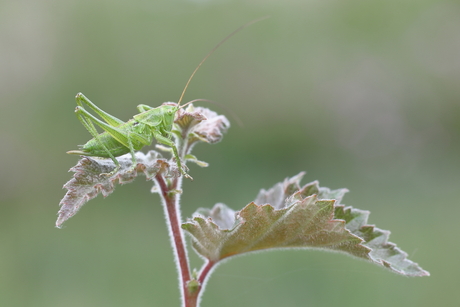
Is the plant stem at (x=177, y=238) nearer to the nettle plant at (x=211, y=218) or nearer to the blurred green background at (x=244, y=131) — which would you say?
the nettle plant at (x=211, y=218)

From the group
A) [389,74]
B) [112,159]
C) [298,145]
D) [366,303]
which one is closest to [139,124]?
[112,159]

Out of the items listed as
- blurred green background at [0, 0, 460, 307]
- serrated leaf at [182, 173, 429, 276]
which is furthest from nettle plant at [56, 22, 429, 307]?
blurred green background at [0, 0, 460, 307]

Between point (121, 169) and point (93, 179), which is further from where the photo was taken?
point (121, 169)

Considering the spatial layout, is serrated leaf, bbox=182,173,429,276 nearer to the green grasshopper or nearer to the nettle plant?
the nettle plant

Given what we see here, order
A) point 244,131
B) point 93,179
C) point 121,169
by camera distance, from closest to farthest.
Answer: point 93,179
point 121,169
point 244,131

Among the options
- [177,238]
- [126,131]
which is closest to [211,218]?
[177,238]

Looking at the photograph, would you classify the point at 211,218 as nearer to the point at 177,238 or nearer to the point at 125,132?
the point at 177,238

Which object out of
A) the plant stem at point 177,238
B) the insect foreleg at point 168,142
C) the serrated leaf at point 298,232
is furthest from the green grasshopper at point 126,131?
the serrated leaf at point 298,232
